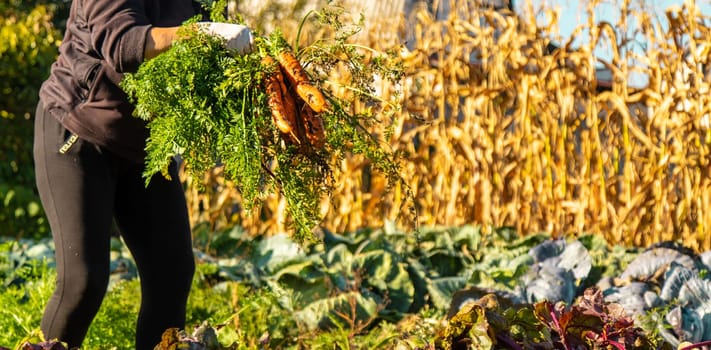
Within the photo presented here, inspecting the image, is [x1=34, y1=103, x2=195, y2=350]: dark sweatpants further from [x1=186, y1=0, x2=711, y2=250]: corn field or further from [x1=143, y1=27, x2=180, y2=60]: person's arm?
[x1=186, y1=0, x2=711, y2=250]: corn field

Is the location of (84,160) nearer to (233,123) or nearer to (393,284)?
(233,123)

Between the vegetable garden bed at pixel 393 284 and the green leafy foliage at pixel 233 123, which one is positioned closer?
the green leafy foliage at pixel 233 123

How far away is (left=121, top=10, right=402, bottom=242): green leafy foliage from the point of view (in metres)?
1.92

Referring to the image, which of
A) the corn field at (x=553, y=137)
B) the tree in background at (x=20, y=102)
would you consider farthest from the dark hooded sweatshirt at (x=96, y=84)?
the tree in background at (x=20, y=102)

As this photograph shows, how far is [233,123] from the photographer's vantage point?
1.97 meters

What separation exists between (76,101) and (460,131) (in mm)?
3536

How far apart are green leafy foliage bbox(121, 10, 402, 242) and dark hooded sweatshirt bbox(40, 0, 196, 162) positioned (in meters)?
0.34

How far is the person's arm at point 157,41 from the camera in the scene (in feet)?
6.88

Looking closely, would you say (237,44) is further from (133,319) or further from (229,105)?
(133,319)

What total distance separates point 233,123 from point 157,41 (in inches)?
12.4

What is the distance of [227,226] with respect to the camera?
6.79 m

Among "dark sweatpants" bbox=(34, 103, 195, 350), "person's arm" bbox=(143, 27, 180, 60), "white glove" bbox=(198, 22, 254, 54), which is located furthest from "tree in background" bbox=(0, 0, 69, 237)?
"white glove" bbox=(198, 22, 254, 54)

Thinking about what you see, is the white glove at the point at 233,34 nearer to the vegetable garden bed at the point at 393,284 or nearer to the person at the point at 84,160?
the person at the point at 84,160

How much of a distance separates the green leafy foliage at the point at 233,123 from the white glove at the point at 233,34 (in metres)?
0.02
